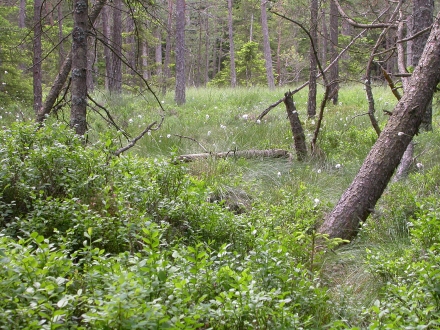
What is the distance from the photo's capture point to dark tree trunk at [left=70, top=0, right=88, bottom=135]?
5.79m

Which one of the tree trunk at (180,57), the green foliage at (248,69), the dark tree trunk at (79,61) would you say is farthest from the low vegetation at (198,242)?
the green foliage at (248,69)

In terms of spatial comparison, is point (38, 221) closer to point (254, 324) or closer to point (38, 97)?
point (254, 324)

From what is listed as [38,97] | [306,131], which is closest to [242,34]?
[38,97]

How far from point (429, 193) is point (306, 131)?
3927mm

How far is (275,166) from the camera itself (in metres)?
7.81

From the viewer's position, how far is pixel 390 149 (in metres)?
5.03

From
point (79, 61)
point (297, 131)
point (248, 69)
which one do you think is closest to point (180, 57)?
point (297, 131)

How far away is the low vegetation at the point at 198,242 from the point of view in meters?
2.35

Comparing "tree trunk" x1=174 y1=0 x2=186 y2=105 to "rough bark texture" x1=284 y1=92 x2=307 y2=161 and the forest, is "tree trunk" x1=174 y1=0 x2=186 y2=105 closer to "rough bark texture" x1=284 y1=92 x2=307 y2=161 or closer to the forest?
the forest

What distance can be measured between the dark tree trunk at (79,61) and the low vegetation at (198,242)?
964 mm

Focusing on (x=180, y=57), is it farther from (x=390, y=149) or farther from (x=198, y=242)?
(x=198, y=242)

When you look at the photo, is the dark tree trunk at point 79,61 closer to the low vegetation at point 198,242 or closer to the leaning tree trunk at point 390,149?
the low vegetation at point 198,242

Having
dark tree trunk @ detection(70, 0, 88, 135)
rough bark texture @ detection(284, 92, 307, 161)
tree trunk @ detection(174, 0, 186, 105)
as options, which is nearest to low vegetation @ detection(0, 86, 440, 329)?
rough bark texture @ detection(284, 92, 307, 161)

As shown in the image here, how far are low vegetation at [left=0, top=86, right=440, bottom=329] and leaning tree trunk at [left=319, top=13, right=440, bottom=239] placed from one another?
0.76 feet
